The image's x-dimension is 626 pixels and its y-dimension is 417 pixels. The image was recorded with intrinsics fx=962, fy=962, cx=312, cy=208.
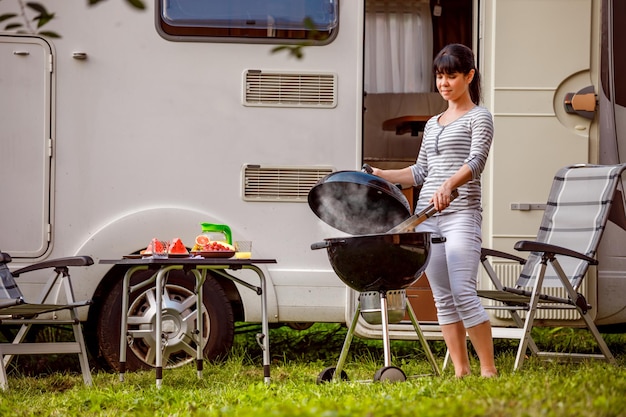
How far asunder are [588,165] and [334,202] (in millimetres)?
1566

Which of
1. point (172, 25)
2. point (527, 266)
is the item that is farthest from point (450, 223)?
point (172, 25)

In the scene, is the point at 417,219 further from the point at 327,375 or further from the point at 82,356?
the point at 82,356

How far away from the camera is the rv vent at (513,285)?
5.11m

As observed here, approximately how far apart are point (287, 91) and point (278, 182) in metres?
0.50

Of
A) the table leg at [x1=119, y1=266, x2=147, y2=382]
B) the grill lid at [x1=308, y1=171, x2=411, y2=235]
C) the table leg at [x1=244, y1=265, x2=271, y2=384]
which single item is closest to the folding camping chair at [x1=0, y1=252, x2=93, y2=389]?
the table leg at [x1=119, y1=266, x2=147, y2=382]

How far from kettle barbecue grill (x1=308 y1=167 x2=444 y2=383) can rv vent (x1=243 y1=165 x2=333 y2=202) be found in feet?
2.94

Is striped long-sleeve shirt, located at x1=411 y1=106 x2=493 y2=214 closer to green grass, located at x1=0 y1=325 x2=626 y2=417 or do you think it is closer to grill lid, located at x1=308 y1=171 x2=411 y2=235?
grill lid, located at x1=308 y1=171 x2=411 y2=235

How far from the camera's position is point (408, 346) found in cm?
629

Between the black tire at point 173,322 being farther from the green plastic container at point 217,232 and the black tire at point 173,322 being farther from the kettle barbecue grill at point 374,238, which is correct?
the kettle barbecue grill at point 374,238

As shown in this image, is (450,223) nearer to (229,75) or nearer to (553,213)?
(553,213)

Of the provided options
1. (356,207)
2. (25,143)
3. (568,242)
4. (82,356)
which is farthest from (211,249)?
(568,242)

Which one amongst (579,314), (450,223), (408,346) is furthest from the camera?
(408,346)

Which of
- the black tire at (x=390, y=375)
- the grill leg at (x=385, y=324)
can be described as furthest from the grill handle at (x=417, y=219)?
the black tire at (x=390, y=375)

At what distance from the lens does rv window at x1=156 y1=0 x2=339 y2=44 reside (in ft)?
17.0
